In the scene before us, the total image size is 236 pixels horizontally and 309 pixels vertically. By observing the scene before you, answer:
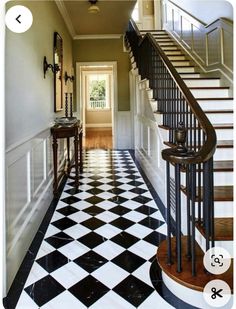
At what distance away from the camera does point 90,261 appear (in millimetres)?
2176

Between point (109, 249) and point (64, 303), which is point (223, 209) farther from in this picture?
point (64, 303)

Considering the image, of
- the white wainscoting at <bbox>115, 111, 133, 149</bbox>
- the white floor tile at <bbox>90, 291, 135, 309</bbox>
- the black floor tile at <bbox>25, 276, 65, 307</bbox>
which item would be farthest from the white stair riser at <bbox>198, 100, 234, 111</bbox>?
the white wainscoting at <bbox>115, 111, 133, 149</bbox>

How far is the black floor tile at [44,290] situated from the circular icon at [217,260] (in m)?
0.96

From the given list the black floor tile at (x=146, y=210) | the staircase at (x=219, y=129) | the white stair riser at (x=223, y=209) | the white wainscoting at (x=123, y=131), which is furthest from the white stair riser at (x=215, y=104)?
the white wainscoting at (x=123, y=131)

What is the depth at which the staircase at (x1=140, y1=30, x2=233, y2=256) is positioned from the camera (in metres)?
2.06

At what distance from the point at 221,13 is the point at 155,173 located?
2420 millimetres

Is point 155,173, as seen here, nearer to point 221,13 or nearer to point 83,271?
point 83,271

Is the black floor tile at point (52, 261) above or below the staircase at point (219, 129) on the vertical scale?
below

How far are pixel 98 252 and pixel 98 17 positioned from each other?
4.80m

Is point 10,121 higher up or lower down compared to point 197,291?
higher up

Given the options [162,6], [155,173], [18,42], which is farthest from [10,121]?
[162,6]

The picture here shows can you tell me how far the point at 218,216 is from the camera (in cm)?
222

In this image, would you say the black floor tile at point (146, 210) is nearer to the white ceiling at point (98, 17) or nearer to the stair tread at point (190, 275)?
the stair tread at point (190, 275)

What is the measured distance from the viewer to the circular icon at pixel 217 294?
159 centimetres
